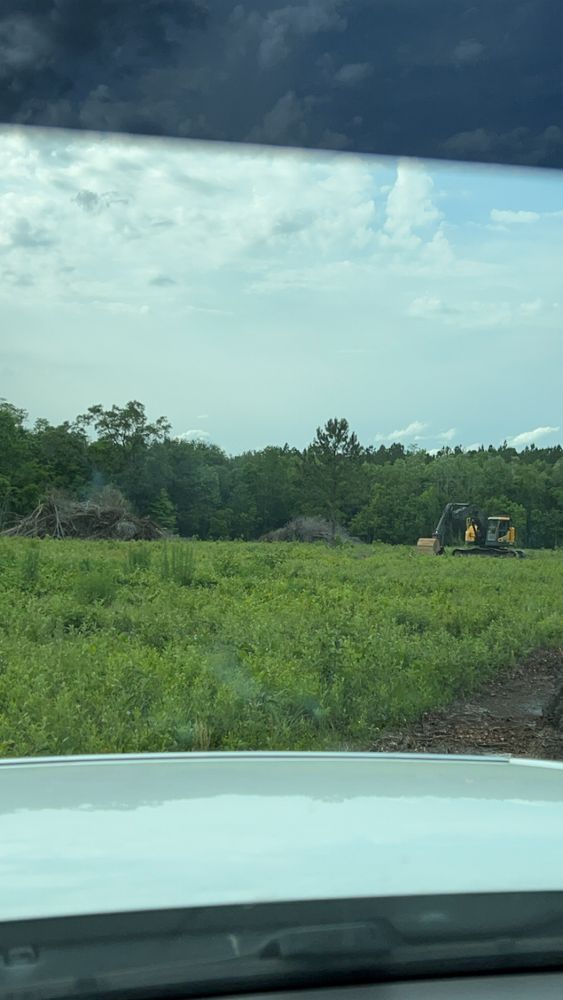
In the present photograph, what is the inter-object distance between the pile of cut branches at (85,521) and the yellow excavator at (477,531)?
2.20 metres

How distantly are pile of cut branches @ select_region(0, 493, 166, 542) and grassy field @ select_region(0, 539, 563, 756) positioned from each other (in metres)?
0.11

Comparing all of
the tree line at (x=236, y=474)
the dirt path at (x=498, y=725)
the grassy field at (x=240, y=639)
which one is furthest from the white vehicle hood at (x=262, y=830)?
the tree line at (x=236, y=474)

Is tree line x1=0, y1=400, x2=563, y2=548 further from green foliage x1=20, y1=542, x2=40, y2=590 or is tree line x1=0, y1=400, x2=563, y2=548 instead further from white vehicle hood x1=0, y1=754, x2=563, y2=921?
white vehicle hood x1=0, y1=754, x2=563, y2=921

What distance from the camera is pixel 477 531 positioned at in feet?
27.7

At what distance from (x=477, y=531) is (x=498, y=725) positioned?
12.6 ft

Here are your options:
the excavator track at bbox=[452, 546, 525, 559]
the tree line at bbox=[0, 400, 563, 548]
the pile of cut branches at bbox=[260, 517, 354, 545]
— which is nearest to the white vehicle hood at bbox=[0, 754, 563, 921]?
the tree line at bbox=[0, 400, 563, 548]

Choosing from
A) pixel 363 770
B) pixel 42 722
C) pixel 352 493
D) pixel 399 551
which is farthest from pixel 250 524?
pixel 363 770

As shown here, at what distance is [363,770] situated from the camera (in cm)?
167

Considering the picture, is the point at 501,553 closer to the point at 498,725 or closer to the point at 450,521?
the point at 450,521

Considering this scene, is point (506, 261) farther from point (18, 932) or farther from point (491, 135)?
Answer: point (18, 932)

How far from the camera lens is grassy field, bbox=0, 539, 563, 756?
4.30 m

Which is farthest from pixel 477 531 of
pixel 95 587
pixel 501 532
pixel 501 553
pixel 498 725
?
pixel 498 725

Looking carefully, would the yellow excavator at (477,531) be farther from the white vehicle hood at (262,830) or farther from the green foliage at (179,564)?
the white vehicle hood at (262,830)

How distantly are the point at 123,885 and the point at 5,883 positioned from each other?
118mm
